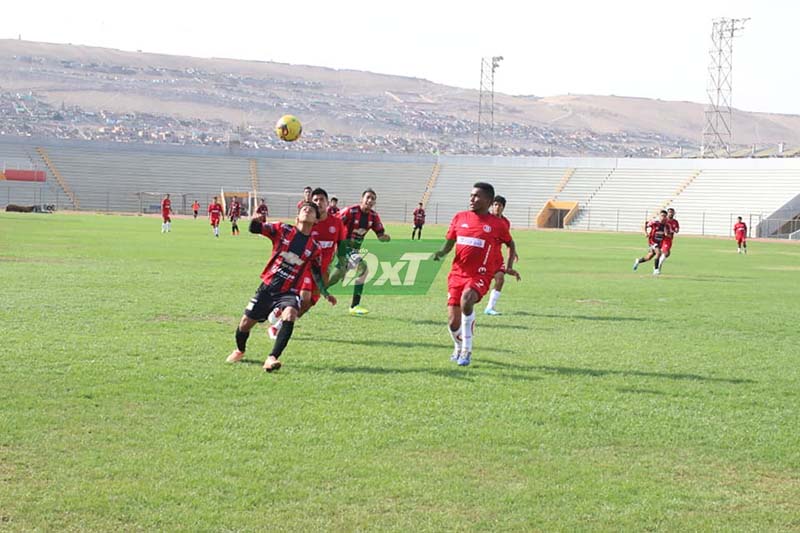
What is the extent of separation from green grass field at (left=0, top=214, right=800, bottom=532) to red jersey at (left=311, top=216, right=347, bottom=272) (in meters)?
1.09

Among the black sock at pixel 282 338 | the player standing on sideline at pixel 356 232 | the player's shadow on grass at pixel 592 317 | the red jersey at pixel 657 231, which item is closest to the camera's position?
the black sock at pixel 282 338

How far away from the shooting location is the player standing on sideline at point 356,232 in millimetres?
15922

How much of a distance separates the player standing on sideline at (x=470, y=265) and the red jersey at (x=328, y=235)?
270 cm

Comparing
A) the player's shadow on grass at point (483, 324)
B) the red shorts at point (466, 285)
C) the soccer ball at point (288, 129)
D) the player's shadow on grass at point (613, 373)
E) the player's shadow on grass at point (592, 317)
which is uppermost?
the soccer ball at point (288, 129)

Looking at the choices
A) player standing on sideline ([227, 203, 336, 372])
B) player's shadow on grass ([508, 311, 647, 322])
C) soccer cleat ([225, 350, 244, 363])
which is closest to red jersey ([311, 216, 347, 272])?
player standing on sideline ([227, 203, 336, 372])

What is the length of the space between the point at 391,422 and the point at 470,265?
371cm

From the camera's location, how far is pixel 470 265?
11.4m

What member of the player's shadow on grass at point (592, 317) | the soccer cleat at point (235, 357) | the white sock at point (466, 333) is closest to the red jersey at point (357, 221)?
the player's shadow on grass at point (592, 317)

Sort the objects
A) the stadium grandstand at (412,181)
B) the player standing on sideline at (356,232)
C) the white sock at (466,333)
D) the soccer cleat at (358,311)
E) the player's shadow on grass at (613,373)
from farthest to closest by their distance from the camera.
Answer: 1. the stadium grandstand at (412,181)
2. the player standing on sideline at (356,232)
3. the soccer cleat at (358,311)
4. the white sock at (466,333)
5. the player's shadow on grass at (613,373)

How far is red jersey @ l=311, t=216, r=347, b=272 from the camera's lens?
13.8 meters

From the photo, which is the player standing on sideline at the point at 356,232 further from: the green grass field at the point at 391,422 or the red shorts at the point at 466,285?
the red shorts at the point at 466,285

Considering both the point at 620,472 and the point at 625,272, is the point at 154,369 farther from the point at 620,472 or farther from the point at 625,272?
the point at 625,272

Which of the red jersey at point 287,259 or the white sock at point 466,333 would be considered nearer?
the red jersey at point 287,259

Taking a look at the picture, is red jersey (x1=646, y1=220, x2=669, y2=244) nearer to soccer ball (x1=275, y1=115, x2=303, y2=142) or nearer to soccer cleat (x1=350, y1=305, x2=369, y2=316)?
soccer ball (x1=275, y1=115, x2=303, y2=142)
